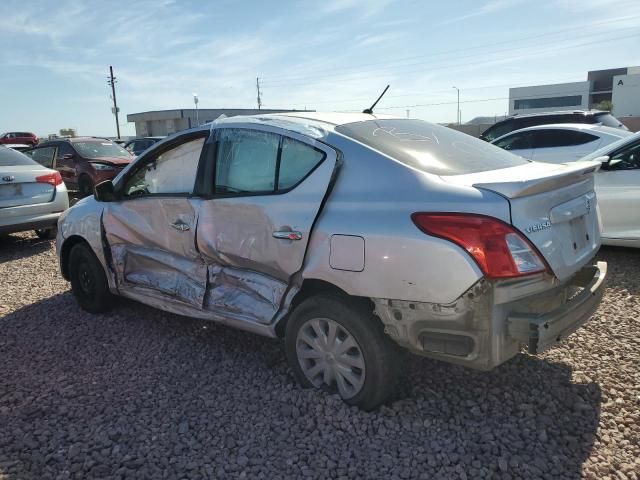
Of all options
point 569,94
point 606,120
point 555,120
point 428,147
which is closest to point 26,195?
point 428,147

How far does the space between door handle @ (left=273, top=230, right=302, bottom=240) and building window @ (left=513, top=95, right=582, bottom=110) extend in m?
80.0

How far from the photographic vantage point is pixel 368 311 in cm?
290

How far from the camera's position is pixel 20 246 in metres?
8.21

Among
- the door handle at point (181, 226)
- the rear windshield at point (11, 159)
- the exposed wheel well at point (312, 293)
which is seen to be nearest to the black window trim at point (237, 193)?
the door handle at point (181, 226)

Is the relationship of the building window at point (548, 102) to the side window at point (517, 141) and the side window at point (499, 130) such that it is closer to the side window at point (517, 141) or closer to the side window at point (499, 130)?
the side window at point (499, 130)

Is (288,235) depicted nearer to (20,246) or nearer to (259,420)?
(259,420)

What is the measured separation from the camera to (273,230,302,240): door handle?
307 cm

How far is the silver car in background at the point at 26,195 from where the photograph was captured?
724cm

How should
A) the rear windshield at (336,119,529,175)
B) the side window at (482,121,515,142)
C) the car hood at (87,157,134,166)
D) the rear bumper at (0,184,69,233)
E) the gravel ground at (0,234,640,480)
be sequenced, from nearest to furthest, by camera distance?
the gravel ground at (0,234,640,480) → the rear windshield at (336,119,529,175) → the rear bumper at (0,184,69,233) → the side window at (482,121,515,142) → the car hood at (87,157,134,166)

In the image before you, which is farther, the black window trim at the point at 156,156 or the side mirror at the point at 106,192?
the side mirror at the point at 106,192

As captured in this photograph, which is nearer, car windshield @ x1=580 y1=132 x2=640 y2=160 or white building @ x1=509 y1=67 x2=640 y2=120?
car windshield @ x1=580 y1=132 x2=640 y2=160

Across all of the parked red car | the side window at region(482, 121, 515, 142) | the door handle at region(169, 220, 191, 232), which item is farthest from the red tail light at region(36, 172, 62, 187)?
the parked red car

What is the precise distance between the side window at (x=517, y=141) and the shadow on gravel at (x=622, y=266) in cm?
331

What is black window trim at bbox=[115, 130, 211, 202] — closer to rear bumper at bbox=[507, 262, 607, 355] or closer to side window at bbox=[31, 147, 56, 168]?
rear bumper at bbox=[507, 262, 607, 355]
